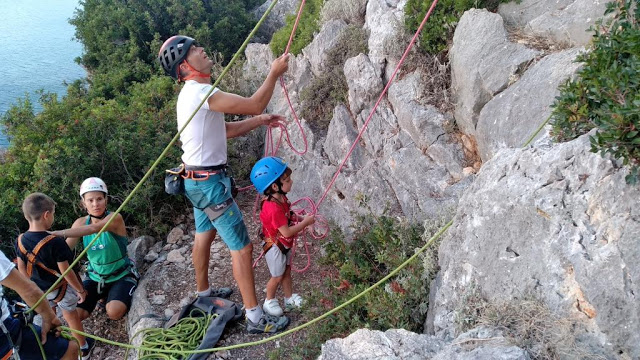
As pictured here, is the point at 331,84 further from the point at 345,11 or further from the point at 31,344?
the point at 31,344

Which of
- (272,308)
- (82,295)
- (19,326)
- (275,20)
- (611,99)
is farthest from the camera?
(275,20)

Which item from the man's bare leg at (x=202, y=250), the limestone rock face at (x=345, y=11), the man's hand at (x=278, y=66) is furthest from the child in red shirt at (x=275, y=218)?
the limestone rock face at (x=345, y=11)

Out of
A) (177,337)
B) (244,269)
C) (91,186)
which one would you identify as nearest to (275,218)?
(244,269)

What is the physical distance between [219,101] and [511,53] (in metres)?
2.88

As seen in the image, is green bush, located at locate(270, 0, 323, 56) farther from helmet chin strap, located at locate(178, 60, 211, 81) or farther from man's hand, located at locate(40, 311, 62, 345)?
man's hand, located at locate(40, 311, 62, 345)

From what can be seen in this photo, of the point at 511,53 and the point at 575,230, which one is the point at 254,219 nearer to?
the point at 511,53

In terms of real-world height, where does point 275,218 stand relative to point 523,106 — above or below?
below

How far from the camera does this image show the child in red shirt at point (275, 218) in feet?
16.5

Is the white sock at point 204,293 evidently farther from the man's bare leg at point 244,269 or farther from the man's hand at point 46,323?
the man's hand at point 46,323

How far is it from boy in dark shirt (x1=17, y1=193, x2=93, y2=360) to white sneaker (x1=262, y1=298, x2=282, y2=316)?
76.7 inches

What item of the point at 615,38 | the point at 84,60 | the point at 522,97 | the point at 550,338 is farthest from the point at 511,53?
the point at 84,60

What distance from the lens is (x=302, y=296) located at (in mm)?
5535

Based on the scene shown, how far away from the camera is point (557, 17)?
17.0ft

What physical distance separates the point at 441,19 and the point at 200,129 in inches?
117
